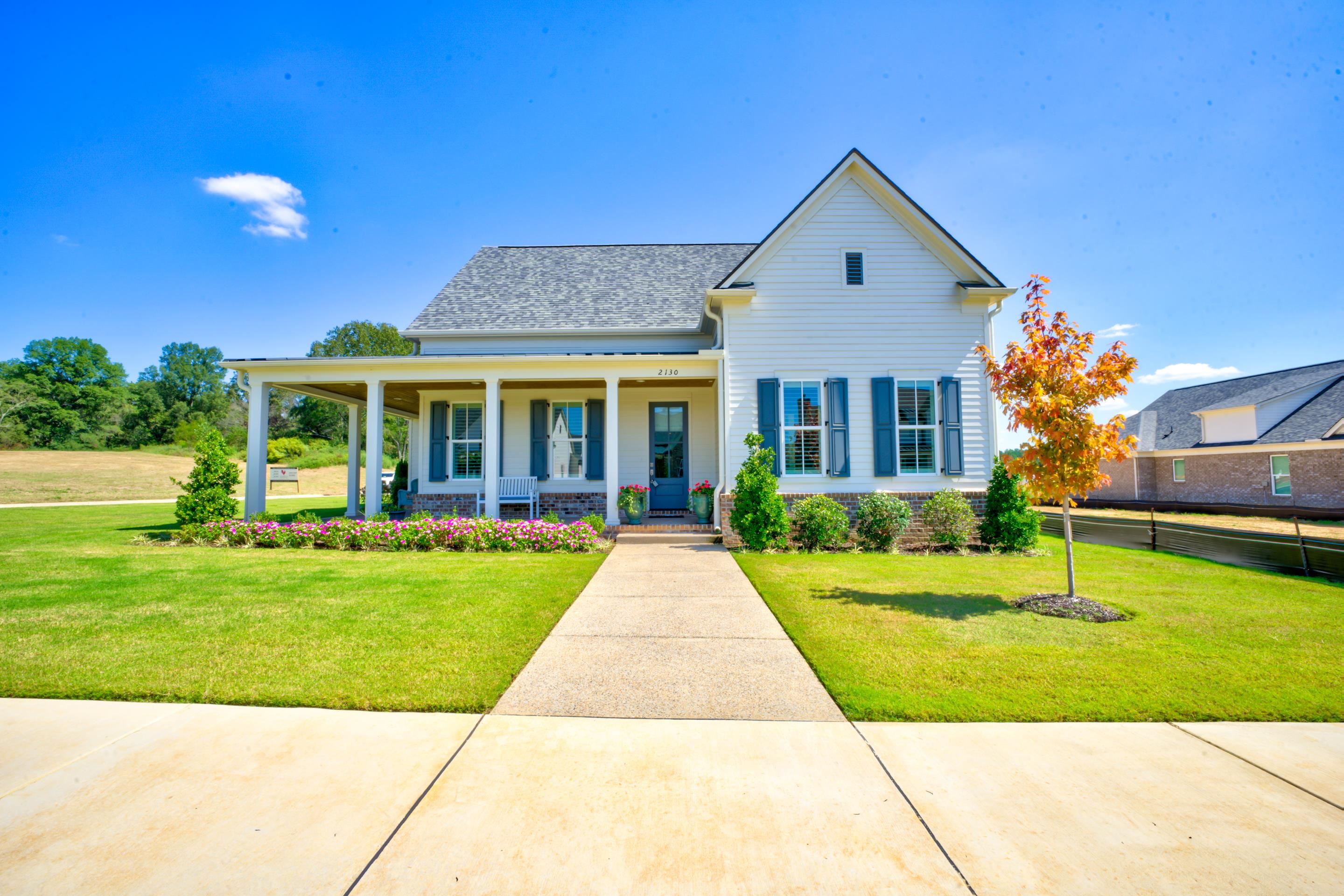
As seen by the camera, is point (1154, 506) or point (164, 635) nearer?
point (164, 635)

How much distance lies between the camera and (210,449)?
38.6 feet

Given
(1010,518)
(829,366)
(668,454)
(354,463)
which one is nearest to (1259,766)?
(1010,518)

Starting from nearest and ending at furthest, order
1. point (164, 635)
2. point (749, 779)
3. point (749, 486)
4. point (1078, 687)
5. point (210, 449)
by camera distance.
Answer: point (749, 779), point (1078, 687), point (164, 635), point (749, 486), point (210, 449)

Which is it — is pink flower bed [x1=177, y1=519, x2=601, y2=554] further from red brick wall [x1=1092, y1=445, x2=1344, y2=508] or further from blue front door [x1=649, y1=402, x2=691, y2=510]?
red brick wall [x1=1092, y1=445, x2=1344, y2=508]

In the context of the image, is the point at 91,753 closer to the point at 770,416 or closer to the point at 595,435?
the point at 770,416

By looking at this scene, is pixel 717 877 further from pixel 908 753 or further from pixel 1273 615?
pixel 1273 615

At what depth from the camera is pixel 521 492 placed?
13266 millimetres

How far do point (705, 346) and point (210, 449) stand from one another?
1152 cm

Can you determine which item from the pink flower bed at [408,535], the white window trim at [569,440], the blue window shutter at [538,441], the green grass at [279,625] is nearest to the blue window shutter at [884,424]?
the pink flower bed at [408,535]

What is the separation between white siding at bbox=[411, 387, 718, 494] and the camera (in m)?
14.0

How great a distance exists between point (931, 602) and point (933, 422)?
244 inches

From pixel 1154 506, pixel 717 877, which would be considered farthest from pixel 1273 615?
pixel 1154 506

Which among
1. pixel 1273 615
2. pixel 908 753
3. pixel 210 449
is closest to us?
pixel 908 753

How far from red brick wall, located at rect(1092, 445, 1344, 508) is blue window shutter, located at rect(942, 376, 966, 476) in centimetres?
1811
